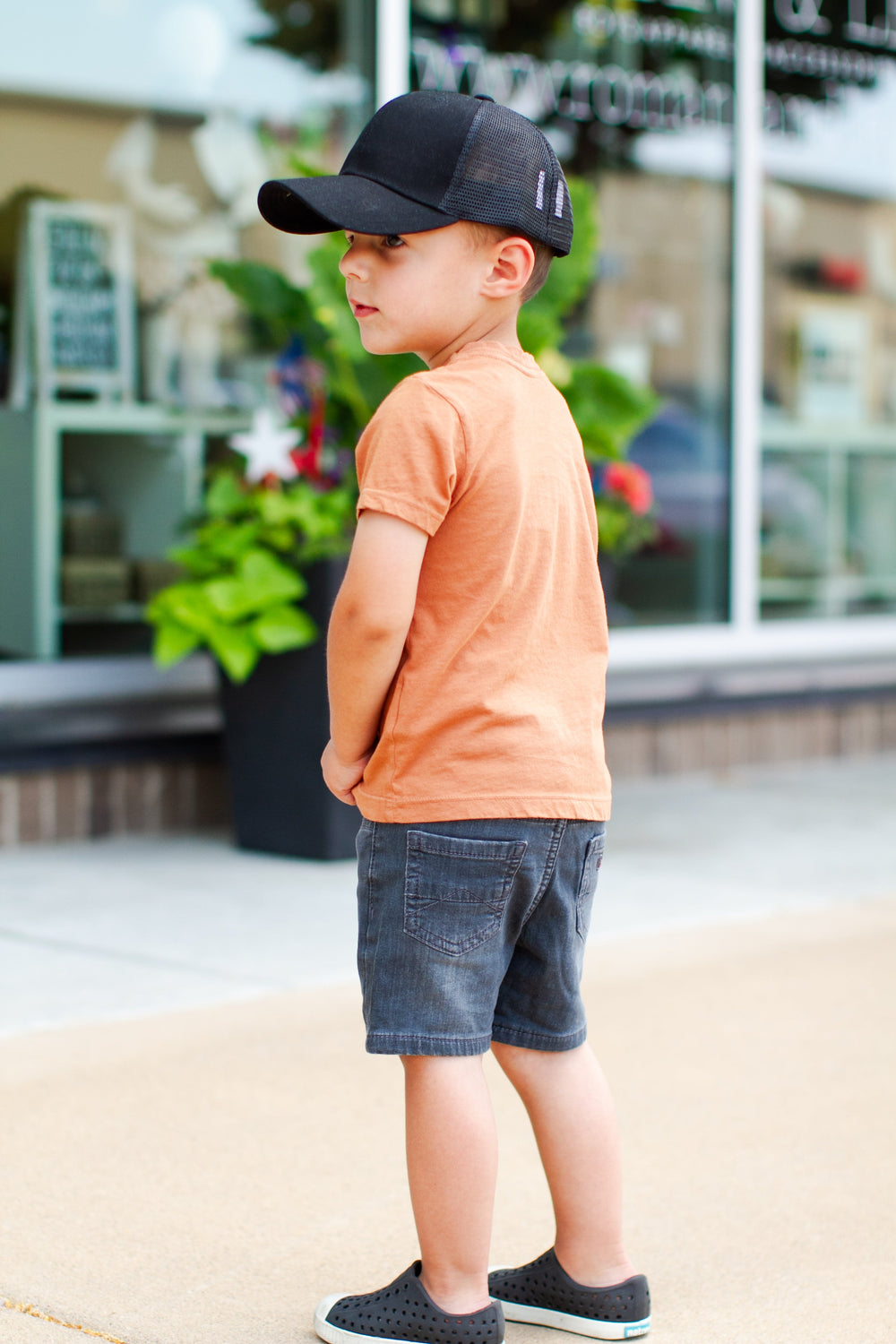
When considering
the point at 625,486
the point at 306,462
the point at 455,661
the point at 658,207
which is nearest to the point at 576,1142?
the point at 455,661

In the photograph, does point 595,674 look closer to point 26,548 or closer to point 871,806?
point 26,548

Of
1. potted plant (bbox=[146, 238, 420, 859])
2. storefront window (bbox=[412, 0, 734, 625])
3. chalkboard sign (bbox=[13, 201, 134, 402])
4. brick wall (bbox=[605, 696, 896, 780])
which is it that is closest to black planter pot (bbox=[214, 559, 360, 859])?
potted plant (bbox=[146, 238, 420, 859])

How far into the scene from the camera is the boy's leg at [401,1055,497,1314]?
82.9 inches

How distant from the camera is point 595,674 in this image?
223 centimetres

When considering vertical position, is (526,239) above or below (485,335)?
above

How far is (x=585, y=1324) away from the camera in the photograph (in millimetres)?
2301

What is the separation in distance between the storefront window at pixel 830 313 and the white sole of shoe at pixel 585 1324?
17.9ft

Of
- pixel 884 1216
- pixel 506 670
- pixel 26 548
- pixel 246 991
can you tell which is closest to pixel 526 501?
pixel 506 670

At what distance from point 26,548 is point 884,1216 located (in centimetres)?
397

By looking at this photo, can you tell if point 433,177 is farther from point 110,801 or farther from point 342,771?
point 110,801

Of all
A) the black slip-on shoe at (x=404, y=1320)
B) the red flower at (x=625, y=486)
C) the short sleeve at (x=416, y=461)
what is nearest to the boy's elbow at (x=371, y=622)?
the short sleeve at (x=416, y=461)

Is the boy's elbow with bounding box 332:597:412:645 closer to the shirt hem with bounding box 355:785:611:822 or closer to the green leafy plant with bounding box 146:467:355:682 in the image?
the shirt hem with bounding box 355:785:611:822

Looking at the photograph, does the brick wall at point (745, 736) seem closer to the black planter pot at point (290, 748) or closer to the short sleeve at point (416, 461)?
the black planter pot at point (290, 748)

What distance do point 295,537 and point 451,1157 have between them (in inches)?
124
